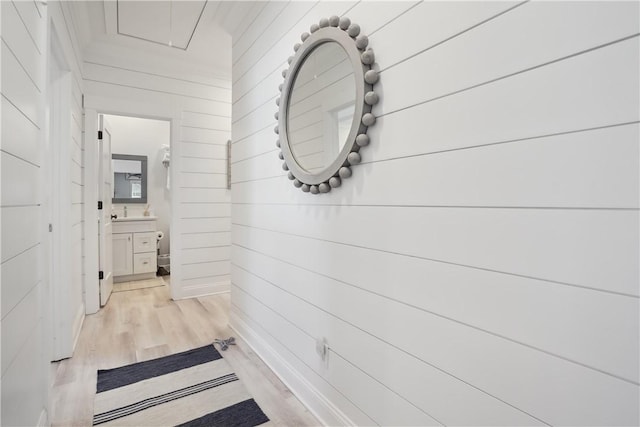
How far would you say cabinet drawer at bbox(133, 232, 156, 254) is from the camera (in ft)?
13.7

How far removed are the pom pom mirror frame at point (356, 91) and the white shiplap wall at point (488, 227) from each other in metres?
0.05

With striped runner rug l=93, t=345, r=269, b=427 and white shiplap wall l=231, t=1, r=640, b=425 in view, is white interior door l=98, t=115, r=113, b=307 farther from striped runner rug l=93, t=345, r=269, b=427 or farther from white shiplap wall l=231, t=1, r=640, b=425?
white shiplap wall l=231, t=1, r=640, b=425

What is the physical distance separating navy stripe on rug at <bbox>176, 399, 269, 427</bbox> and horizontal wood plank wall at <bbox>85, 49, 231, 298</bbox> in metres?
2.06

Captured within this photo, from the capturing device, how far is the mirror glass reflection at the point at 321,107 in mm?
1376

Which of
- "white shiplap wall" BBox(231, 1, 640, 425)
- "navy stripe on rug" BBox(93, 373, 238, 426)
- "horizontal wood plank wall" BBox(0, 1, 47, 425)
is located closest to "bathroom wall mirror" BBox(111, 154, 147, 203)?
"horizontal wood plank wall" BBox(0, 1, 47, 425)

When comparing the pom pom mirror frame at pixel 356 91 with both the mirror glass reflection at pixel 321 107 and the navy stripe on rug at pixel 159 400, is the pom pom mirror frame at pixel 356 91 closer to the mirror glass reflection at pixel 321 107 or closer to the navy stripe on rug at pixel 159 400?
the mirror glass reflection at pixel 321 107

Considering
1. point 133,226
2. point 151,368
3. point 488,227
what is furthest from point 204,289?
point 488,227

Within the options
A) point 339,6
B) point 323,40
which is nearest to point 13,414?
point 323,40

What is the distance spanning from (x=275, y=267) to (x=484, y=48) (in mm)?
1561

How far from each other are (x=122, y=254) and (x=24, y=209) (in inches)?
125

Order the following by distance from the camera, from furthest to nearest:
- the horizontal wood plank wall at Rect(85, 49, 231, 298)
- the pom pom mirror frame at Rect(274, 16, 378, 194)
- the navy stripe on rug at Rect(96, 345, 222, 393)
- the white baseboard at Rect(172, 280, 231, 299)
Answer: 1. the white baseboard at Rect(172, 280, 231, 299)
2. the horizontal wood plank wall at Rect(85, 49, 231, 298)
3. the navy stripe on rug at Rect(96, 345, 222, 393)
4. the pom pom mirror frame at Rect(274, 16, 378, 194)

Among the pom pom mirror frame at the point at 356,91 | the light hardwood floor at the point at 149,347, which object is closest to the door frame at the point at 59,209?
the light hardwood floor at the point at 149,347

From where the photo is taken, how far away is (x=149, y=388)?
1.87 m

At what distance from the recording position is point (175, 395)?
180 cm
